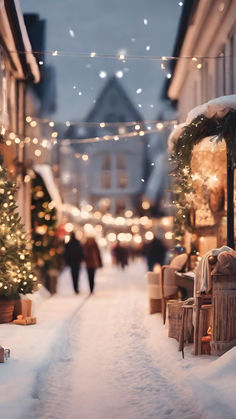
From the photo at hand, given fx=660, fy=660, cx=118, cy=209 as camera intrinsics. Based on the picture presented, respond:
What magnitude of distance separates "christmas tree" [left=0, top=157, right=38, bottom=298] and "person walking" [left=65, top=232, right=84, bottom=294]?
8082 mm

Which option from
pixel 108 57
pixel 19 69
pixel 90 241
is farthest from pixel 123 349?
pixel 90 241

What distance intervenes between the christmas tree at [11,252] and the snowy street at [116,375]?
1.34 m

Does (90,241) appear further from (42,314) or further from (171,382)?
(171,382)

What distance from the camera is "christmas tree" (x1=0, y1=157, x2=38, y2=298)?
12.5m

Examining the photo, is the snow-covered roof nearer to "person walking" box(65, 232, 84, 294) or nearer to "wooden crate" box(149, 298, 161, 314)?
"wooden crate" box(149, 298, 161, 314)

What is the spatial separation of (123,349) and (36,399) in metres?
3.74

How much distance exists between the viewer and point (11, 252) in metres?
12.9

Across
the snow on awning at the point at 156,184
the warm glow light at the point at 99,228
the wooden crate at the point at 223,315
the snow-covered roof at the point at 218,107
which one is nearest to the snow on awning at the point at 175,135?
the snow-covered roof at the point at 218,107

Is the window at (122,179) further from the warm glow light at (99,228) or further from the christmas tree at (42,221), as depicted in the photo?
the christmas tree at (42,221)

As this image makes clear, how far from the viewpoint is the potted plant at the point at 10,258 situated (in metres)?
12.6

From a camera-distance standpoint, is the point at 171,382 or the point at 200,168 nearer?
the point at 171,382

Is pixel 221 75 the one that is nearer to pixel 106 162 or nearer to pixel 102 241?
pixel 102 241

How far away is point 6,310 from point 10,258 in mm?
1011

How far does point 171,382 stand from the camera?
26.7ft
